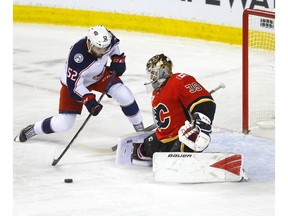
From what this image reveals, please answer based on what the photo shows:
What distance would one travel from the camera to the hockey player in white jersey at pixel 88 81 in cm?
452

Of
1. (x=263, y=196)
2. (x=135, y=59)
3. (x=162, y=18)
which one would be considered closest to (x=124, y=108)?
(x=263, y=196)

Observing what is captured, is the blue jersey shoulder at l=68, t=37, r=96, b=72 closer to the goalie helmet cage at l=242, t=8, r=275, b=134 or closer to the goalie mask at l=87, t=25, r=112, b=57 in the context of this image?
the goalie mask at l=87, t=25, r=112, b=57

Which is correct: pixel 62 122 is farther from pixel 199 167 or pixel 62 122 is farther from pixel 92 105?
pixel 199 167

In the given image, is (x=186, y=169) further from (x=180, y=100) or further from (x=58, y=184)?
(x=58, y=184)

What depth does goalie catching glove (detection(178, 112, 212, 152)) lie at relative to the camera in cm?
404

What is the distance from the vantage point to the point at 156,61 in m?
4.27

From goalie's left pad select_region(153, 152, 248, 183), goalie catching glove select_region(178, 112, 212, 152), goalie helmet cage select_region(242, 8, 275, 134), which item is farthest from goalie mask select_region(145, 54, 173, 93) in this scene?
goalie helmet cage select_region(242, 8, 275, 134)

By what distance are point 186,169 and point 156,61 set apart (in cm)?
58

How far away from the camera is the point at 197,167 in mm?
4094

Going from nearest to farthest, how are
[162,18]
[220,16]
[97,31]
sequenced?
[97,31] < [220,16] < [162,18]

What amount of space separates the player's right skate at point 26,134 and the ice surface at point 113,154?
45 millimetres

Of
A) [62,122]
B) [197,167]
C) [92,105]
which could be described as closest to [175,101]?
[197,167]

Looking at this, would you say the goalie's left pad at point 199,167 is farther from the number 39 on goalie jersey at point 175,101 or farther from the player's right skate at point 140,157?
the player's right skate at point 140,157

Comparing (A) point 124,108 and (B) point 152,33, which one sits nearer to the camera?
(A) point 124,108
